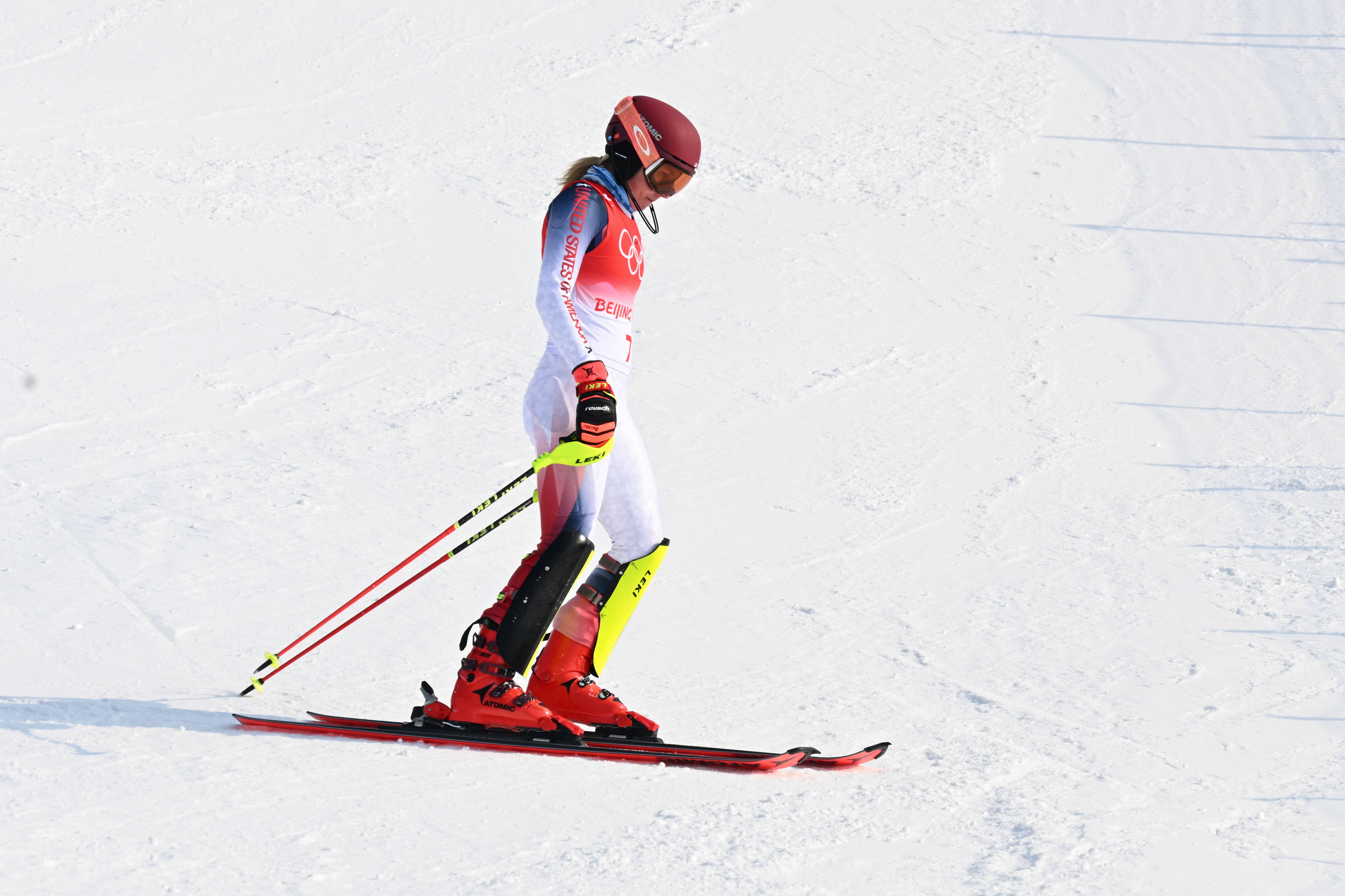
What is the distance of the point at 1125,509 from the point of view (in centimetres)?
622

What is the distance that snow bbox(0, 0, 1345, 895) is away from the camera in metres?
3.47

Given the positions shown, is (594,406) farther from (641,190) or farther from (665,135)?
(665,135)

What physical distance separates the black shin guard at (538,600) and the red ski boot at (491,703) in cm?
4

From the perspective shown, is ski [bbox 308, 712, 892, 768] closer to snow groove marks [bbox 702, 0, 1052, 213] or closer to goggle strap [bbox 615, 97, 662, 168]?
goggle strap [bbox 615, 97, 662, 168]

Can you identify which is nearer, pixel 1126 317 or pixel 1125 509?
pixel 1125 509

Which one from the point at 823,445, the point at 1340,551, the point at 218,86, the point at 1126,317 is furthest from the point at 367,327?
the point at 1340,551

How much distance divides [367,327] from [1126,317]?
181 inches

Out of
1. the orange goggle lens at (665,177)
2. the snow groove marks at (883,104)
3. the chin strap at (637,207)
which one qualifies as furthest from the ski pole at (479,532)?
the snow groove marks at (883,104)

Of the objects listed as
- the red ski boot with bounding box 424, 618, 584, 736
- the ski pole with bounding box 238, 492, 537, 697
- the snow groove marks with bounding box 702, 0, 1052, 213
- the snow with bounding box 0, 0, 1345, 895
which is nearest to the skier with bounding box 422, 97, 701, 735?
the red ski boot with bounding box 424, 618, 584, 736

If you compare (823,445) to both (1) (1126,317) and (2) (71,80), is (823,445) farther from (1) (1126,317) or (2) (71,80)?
(2) (71,80)

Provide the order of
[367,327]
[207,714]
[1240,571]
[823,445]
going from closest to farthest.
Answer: [207,714], [1240,571], [823,445], [367,327]

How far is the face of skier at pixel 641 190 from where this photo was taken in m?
3.97

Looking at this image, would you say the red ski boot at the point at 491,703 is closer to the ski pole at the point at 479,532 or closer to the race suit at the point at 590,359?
the race suit at the point at 590,359

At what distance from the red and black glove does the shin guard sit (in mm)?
552
